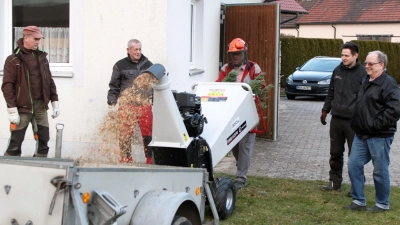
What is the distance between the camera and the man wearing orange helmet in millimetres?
7859

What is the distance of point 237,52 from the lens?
785 centimetres

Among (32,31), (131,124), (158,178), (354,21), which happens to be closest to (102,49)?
(32,31)

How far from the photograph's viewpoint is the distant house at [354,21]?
44.1m

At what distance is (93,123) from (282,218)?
13.0ft

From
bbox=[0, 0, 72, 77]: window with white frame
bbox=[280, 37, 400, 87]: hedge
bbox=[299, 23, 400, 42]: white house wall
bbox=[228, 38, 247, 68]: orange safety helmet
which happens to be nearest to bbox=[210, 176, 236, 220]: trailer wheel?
bbox=[228, 38, 247, 68]: orange safety helmet

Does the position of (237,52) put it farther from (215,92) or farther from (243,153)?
(243,153)

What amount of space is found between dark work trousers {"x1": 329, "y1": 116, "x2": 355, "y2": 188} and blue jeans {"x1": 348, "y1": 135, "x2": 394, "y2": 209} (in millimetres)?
593

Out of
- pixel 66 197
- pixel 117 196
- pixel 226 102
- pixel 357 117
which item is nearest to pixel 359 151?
pixel 357 117

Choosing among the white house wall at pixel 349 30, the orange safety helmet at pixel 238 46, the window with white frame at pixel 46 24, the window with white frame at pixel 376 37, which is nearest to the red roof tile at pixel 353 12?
the white house wall at pixel 349 30

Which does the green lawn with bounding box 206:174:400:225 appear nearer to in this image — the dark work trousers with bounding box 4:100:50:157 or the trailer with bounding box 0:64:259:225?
the trailer with bounding box 0:64:259:225

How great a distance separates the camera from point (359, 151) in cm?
712

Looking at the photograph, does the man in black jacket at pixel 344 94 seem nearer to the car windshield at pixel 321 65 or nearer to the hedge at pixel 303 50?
the car windshield at pixel 321 65

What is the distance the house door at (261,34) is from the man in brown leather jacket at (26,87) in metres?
5.53

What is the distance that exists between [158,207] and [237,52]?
3863 millimetres
